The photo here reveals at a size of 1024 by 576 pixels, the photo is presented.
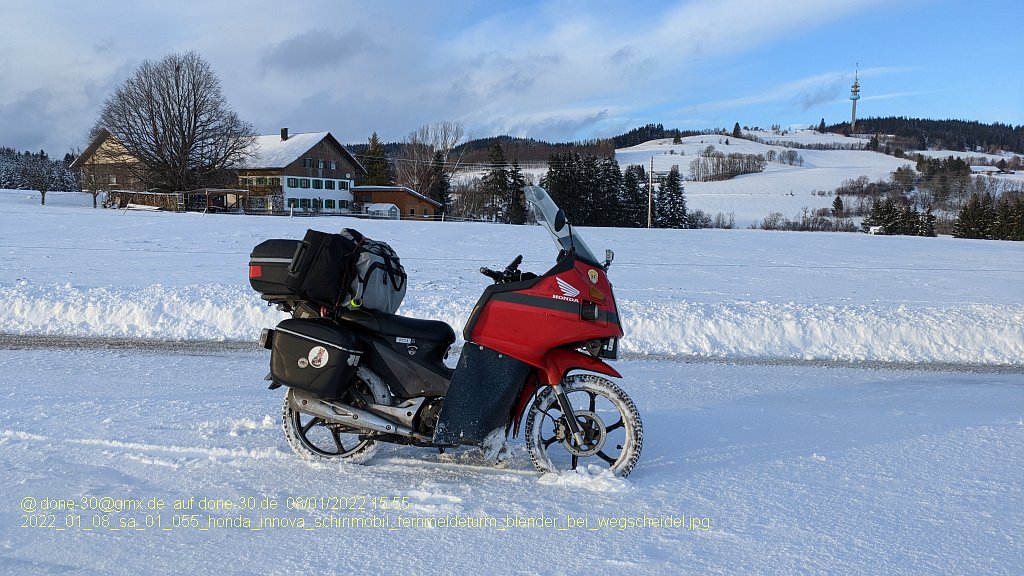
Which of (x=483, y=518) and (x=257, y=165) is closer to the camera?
(x=483, y=518)

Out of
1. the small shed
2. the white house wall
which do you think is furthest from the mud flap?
the white house wall

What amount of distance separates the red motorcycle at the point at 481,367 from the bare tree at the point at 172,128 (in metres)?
55.0

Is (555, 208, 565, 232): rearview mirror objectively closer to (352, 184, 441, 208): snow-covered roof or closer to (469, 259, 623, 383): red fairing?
(469, 259, 623, 383): red fairing

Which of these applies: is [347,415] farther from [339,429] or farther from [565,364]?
[565,364]

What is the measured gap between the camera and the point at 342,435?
4625 mm

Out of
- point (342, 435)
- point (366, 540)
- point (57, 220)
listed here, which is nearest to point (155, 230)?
point (57, 220)

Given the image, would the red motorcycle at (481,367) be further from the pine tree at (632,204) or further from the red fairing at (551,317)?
the pine tree at (632,204)

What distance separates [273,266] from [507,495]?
1950 mm

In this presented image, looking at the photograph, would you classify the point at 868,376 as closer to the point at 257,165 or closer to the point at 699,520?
the point at 699,520

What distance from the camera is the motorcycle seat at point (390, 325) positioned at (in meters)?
4.07

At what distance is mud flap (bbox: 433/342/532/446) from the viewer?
153 inches

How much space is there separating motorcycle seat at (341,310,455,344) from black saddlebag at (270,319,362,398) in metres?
0.10

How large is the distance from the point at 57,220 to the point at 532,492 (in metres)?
31.2

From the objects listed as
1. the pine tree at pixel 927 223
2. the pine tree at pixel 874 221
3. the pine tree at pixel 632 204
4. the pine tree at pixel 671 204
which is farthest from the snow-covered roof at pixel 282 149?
the pine tree at pixel 927 223
